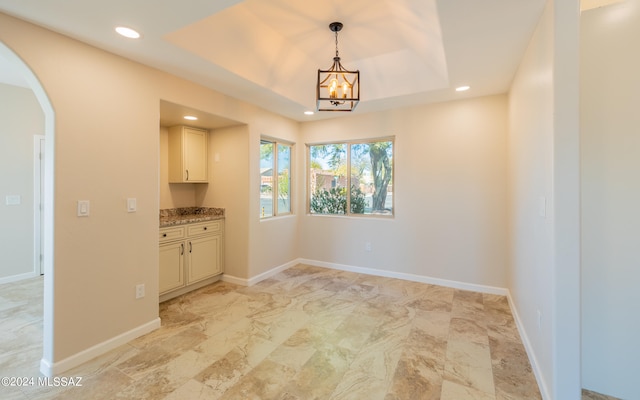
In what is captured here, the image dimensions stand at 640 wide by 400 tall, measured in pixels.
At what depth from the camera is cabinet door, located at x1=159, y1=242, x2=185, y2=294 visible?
3289mm

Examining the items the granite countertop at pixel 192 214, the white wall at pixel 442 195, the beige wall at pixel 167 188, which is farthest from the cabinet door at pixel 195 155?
the white wall at pixel 442 195

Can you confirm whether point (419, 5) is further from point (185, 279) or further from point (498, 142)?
point (185, 279)

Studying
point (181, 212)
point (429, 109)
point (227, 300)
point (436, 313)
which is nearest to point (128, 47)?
point (181, 212)

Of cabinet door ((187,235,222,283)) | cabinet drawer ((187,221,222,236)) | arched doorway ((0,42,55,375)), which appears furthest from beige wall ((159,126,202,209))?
arched doorway ((0,42,55,375))

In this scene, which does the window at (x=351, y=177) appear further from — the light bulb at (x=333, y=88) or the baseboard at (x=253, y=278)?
the light bulb at (x=333, y=88)

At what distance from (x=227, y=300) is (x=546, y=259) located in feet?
10.5

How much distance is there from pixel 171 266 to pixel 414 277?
3287 mm

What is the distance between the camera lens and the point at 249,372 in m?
2.10

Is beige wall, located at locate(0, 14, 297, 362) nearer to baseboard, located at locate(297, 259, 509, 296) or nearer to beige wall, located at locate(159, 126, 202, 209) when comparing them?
beige wall, located at locate(159, 126, 202, 209)

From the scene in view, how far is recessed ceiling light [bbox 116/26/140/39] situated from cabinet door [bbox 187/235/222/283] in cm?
233

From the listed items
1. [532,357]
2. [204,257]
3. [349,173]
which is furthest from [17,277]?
[532,357]

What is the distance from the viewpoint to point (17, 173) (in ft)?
13.1

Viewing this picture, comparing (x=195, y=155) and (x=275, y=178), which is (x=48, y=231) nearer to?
(x=195, y=155)

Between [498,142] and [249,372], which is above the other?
[498,142]
